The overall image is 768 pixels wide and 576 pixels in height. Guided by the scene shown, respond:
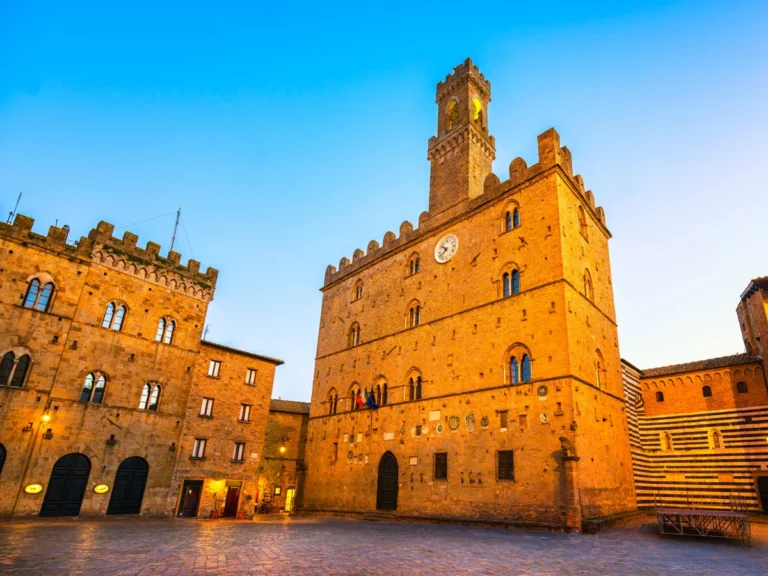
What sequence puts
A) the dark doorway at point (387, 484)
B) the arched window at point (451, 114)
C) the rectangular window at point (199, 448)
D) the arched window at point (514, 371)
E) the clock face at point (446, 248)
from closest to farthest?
1. the arched window at point (514, 371)
2. the dark doorway at point (387, 484)
3. the rectangular window at point (199, 448)
4. the clock face at point (446, 248)
5. the arched window at point (451, 114)

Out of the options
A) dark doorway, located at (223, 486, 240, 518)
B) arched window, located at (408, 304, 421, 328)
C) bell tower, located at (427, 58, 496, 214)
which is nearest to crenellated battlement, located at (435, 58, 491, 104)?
bell tower, located at (427, 58, 496, 214)

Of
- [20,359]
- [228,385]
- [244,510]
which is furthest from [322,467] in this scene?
[20,359]

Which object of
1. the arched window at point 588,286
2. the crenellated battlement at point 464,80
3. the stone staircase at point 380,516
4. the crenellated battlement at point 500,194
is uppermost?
the crenellated battlement at point 464,80

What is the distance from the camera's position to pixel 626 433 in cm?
2095

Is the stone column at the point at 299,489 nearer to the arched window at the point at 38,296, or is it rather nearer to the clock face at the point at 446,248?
the clock face at the point at 446,248

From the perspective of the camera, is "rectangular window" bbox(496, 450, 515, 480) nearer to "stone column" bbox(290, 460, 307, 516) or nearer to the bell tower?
the bell tower

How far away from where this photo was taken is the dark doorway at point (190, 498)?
22031mm

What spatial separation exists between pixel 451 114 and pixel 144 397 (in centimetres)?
2476

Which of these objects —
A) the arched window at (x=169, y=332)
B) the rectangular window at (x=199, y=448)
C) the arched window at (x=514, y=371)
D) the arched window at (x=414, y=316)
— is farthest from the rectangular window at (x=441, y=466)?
the arched window at (x=169, y=332)

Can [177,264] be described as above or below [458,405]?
above

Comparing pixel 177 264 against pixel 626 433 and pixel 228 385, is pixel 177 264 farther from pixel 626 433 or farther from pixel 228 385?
pixel 626 433

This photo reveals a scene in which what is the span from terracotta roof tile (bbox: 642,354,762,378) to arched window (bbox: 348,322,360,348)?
1725 centimetres

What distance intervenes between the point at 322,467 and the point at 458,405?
35.6 ft

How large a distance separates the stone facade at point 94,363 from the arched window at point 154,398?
5 cm
